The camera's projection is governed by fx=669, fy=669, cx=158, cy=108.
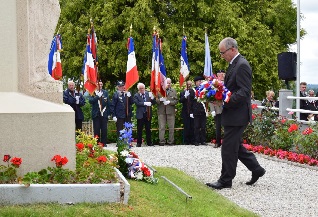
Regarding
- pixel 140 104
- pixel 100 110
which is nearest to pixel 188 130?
pixel 140 104

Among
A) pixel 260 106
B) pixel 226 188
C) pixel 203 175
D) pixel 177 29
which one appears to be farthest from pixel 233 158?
pixel 177 29

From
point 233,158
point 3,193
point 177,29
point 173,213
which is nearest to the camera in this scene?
point 3,193

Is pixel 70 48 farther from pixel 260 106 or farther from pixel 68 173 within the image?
pixel 68 173

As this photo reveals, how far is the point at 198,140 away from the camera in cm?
2036

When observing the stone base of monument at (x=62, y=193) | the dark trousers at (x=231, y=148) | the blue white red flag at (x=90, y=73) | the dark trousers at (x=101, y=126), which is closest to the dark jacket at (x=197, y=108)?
the dark trousers at (x=101, y=126)

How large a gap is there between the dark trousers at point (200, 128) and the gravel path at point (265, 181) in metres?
2.35

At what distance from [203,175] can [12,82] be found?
5501mm

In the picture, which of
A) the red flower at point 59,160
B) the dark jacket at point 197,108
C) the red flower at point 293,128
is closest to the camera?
the red flower at point 59,160

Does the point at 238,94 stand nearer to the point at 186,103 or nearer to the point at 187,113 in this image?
the point at 186,103

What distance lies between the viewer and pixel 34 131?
25.4ft

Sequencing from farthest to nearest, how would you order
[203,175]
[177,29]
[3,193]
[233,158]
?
1. [177,29]
2. [203,175]
3. [233,158]
4. [3,193]

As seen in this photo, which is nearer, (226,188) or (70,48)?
(226,188)

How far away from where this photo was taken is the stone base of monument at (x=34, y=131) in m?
7.66

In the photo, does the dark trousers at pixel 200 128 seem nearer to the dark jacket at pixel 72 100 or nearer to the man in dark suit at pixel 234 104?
the dark jacket at pixel 72 100
